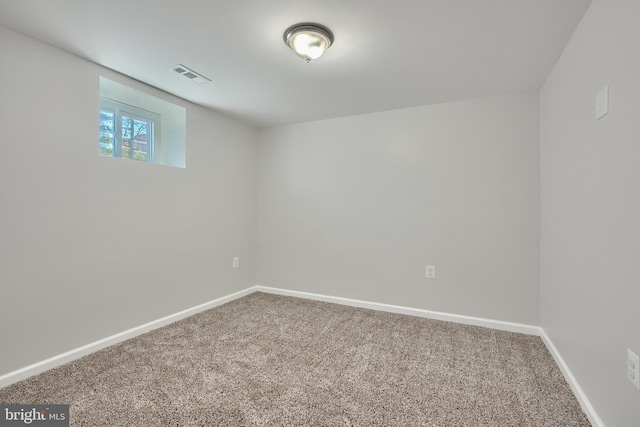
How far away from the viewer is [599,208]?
1.44 metres

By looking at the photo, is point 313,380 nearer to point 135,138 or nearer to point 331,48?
point 331,48

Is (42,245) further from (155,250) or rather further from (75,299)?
(155,250)

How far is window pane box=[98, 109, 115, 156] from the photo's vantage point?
2.44 metres

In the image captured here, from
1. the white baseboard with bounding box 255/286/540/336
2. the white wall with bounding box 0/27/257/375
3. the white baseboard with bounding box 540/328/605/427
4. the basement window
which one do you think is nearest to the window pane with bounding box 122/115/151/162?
the basement window

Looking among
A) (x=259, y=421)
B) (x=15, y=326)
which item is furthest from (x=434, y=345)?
(x=15, y=326)

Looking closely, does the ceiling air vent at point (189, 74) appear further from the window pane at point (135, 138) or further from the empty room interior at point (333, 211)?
the window pane at point (135, 138)

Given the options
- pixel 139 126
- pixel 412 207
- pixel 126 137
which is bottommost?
pixel 412 207

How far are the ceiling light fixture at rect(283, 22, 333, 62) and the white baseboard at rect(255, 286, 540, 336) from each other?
8.21ft

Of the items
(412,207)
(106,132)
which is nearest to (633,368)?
(412,207)

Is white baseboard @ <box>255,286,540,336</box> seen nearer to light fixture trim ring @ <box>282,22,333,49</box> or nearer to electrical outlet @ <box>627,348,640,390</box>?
electrical outlet @ <box>627,348,640,390</box>

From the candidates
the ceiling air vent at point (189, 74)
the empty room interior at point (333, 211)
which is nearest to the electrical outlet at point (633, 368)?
the empty room interior at point (333, 211)

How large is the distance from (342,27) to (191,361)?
2391 mm

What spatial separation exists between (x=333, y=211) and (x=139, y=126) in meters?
2.11

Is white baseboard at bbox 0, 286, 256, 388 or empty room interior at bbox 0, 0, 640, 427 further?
white baseboard at bbox 0, 286, 256, 388
